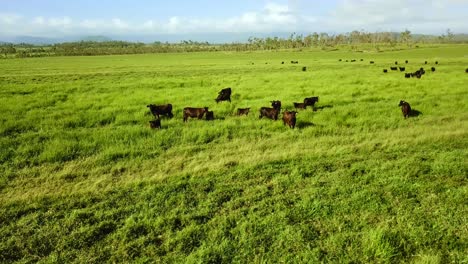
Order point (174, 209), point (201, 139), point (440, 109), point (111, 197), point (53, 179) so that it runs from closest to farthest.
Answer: point (174, 209) → point (111, 197) → point (53, 179) → point (201, 139) → point (440, 109)

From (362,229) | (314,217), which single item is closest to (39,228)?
(314,217)

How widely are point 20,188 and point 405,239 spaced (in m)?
8.29

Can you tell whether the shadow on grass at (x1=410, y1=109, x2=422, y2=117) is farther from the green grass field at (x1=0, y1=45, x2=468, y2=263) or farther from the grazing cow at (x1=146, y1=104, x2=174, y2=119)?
the grazing cow at (x1=146, y1=104, x2=174, y2=119)

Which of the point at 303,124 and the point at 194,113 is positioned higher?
the point at 194,113

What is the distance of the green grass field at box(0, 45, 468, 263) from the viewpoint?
228 inches

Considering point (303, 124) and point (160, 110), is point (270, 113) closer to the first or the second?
point (303, 124)

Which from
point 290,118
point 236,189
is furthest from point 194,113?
point 236,189

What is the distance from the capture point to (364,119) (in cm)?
1445

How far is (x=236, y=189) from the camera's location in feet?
26.3

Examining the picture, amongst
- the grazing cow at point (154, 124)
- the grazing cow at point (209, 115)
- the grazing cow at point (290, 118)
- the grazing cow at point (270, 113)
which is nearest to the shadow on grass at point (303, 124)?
the grazing cow at point (290, 118)

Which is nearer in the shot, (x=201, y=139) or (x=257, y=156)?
(x=257, y=156)

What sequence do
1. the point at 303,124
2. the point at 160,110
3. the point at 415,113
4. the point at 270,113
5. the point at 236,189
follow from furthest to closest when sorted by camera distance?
the point at 160,110
the point at 415,113
the point at 270,113
the point at 303,124
the point at 236,189

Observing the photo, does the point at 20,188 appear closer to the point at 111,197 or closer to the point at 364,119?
the point at 111,197

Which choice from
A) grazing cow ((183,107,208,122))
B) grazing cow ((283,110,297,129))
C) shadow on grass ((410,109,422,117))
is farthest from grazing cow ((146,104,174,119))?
shadow on grass ((410,109,422,117))
